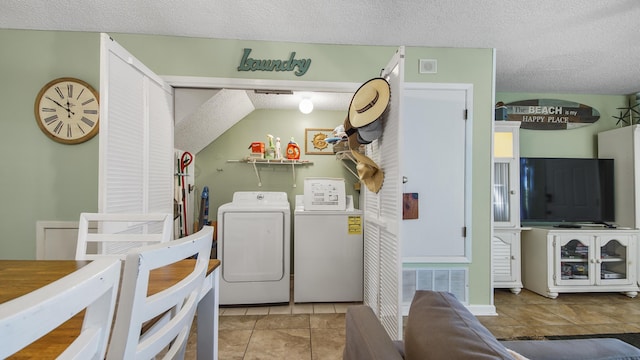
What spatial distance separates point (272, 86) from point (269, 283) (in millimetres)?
1882

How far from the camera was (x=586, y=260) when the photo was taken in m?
3.21

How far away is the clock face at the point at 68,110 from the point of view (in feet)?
7.78

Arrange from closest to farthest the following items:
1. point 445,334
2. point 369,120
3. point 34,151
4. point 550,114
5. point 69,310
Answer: point 69,310 → point 445,334 → point 369,120 → point 34,151 → point 550,114

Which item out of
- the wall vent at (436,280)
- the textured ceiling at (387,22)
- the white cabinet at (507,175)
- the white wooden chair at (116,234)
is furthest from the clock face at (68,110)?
the white cabinet at (507,175)

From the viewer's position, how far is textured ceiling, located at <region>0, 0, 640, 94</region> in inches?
80.4

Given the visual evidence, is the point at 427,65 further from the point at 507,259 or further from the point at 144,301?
the point at 144,301

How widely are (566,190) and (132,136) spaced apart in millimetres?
4401

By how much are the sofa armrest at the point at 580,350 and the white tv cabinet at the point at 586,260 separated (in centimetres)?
285

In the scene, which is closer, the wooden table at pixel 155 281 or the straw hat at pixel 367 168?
the wooden table at pixel 155 281

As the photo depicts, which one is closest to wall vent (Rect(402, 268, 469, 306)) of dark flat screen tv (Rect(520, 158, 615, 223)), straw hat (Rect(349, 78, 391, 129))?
dark flat screen tv (Rect(520, 158, 615, 223))

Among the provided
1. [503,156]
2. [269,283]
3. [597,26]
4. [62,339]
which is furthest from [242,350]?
[597,26]

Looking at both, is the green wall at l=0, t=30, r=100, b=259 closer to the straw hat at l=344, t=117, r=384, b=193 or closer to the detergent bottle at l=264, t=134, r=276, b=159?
the detergent bottle at l=264, t=134, r=276, b=159

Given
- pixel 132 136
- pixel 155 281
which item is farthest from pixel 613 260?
pixel 132 136

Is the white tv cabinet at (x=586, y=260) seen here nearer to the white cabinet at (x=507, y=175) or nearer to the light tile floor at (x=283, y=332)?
the white cabinet at (x=507, y=175)
